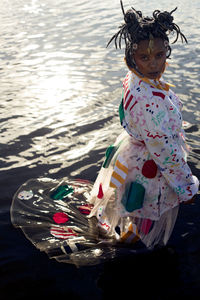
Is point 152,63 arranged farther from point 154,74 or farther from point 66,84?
point 66,84

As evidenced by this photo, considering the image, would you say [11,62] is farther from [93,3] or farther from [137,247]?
[93,3]

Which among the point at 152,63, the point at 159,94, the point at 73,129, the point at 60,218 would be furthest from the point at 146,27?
the point at 73,129

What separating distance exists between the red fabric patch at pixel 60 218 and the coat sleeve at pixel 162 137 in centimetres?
145

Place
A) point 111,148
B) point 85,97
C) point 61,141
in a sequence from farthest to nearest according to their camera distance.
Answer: point 85,97 < point 61,141 < point 111,148

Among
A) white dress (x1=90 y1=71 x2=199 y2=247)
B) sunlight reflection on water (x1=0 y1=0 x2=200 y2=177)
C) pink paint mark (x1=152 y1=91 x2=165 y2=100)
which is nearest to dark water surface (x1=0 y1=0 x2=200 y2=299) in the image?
sunlight reflection on water (x1=0 y1=0 x2=200 y2=177)

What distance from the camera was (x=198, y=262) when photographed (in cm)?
379

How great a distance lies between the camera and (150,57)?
3250 millimetres

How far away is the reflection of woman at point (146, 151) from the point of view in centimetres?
324

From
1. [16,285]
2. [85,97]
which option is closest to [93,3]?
[85,97]

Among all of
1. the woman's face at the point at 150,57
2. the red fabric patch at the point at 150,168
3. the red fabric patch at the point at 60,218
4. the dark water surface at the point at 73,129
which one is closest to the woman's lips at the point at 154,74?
the woman's face at the point at 150,57

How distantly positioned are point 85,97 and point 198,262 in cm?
534

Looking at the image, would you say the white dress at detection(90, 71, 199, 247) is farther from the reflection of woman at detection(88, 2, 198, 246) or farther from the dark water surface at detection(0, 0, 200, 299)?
the dark water surface at detection(0, 0, 200, 299)

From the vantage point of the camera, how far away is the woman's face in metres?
3.22

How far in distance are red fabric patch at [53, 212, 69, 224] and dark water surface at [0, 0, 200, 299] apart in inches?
16.7
